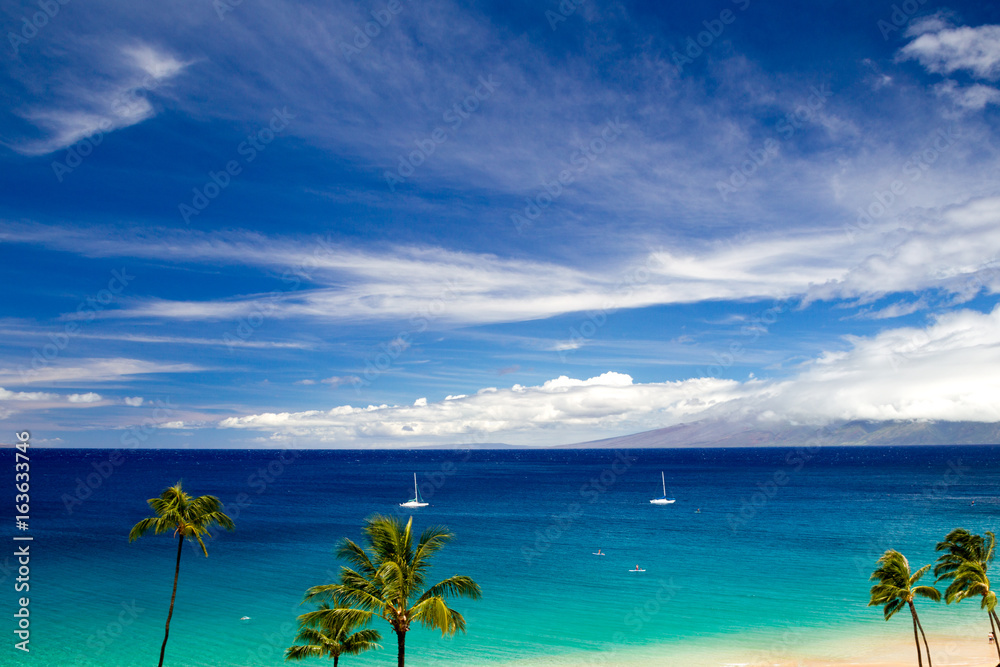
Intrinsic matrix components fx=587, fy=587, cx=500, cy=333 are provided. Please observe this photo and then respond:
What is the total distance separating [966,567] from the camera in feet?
95.5

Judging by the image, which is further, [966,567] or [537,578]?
[537,578]

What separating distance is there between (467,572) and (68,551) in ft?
175

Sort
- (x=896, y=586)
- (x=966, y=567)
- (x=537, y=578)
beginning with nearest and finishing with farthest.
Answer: (x=966, y=567), (x=896, y=586), (x=537, y=578)

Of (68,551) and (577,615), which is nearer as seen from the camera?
(577,615)

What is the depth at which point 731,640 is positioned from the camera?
4619 centimetres

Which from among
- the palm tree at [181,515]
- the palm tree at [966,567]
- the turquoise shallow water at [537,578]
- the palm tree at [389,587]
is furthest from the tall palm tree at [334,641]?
the palm tree at [966,567]

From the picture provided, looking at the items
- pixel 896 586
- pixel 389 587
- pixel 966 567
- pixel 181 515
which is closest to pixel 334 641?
pixel 389 587

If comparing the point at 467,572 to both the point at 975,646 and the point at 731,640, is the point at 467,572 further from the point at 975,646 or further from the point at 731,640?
the point at 975,646

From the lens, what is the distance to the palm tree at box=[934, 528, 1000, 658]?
28891 mm

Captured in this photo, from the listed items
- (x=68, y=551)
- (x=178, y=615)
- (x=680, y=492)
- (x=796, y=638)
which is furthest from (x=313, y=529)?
(x=680, y=492)

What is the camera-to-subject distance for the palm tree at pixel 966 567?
28891 millimetres

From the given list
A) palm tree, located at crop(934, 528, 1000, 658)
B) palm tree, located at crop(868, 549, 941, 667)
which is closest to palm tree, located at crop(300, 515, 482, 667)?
palm tree, located at crop(868, 549, 941, 667)

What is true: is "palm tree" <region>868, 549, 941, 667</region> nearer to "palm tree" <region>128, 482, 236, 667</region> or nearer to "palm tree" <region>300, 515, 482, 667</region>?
"palm tree" <region>300, 515, 482, 667</region>

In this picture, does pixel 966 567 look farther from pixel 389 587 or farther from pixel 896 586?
pixel 389 587
